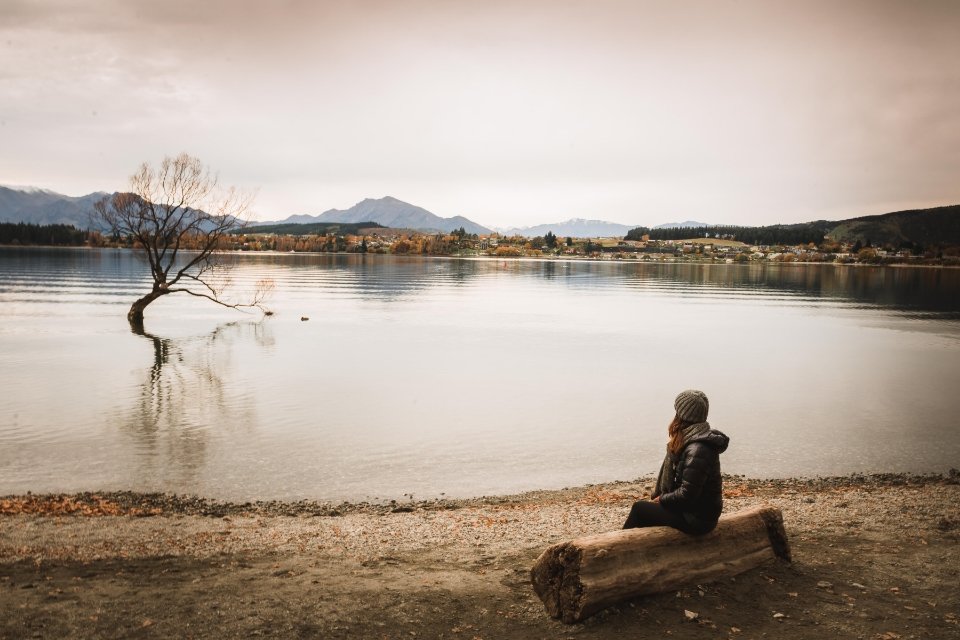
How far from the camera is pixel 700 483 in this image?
757 centimetres

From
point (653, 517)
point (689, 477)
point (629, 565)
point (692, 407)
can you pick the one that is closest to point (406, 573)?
point (629, 565)

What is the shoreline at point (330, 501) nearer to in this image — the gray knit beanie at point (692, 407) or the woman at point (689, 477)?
the woman at point (689, 477)

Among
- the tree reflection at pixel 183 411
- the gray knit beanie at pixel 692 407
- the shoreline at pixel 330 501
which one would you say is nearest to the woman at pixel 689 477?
the gray knit beanie at pixel 692 407

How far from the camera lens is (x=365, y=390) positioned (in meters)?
29.1

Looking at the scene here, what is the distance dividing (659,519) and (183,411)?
2145 centimetres

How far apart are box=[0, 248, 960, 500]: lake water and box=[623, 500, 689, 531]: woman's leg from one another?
8174mm

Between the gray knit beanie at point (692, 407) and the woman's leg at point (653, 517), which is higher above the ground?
the gray knit beanie at point (692, 407)

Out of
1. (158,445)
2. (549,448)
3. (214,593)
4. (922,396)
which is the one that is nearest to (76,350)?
(158,445)

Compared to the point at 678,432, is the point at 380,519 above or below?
below

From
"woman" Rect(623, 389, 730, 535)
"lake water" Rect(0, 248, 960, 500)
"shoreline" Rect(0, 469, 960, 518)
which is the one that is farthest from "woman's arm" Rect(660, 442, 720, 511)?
"lake water" Rect(0, 248, 960, 500)

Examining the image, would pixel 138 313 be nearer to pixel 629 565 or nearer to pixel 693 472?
pixel 629 565

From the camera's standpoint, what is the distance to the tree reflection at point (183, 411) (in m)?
17.8

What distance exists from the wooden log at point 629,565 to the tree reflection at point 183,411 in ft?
37.9

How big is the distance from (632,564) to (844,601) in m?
2.95
